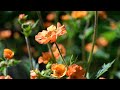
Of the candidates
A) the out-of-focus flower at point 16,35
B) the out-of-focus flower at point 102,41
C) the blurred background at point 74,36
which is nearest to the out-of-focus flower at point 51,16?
the blurred background at point 74,36

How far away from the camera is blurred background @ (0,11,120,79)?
2.44 metres

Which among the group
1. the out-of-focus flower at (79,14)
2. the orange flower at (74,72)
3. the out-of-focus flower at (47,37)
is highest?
the out-of-focus flower at (79,14)

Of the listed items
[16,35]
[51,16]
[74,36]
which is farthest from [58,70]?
[16,35]

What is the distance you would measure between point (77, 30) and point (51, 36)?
43.0 inches

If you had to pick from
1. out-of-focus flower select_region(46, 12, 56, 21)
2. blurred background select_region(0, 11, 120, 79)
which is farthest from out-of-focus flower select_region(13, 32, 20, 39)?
out-of-focus flower select_region(46, 12, 56, 21)

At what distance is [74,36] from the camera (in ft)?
9.47

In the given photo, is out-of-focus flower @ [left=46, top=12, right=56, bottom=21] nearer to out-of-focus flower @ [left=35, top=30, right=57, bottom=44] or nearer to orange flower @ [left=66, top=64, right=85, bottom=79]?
out-of-focus flower @ [left=35, top=30, right=57, bottom=44]

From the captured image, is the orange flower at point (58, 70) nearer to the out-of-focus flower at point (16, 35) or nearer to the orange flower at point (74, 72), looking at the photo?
the orange flower at point (74, 72)

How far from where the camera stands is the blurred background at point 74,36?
2.44 metres

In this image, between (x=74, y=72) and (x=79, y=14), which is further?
(x=79, y=14)

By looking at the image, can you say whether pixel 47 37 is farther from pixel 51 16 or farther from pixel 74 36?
pixel 51 16
